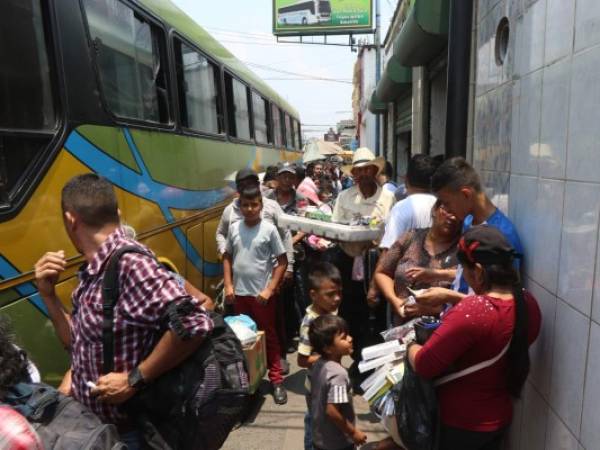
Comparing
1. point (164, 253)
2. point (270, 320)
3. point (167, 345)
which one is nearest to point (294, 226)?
point (270, 320)

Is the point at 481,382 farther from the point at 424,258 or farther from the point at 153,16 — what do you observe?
the point at 153,16

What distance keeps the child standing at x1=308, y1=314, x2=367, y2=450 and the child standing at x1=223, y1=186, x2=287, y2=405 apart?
1371mm

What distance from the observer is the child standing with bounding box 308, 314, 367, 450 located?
8.73 ft

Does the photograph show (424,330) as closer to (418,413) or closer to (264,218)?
(418,413)

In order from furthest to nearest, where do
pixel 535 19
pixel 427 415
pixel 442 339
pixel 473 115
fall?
pixel 473 115
pixel 535 19
pixel 427 415
pixel 442 339

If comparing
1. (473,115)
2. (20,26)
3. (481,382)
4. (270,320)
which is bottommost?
(270,320)

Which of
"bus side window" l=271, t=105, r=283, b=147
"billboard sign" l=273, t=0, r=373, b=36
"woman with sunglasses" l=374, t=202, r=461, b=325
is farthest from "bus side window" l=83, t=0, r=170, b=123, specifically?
"billboard sign" l=273, t=0, r=373, b=36

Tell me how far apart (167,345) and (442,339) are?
107cm

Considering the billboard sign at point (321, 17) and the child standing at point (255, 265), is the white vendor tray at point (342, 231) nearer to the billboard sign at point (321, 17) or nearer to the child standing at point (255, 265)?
the child standing at point (255, 265)

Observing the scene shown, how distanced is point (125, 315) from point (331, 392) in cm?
123

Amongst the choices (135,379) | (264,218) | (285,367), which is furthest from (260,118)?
(135,379)

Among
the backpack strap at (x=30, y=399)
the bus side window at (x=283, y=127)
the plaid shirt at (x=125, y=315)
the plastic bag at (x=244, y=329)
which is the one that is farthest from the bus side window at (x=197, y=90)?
the bus side window at (x=283, y=127)

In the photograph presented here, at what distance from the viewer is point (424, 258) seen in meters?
3.14

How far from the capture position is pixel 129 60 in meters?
3.78
